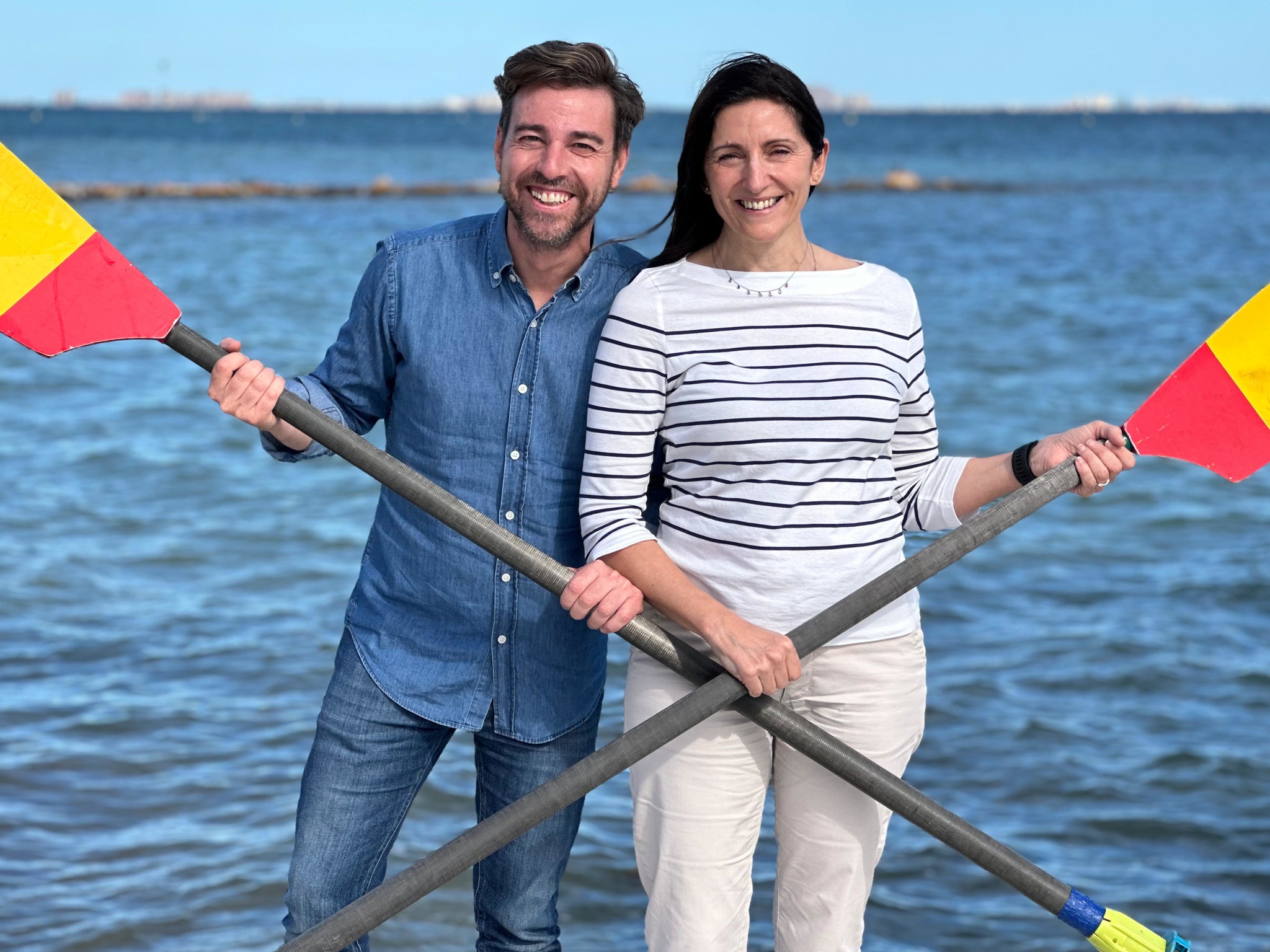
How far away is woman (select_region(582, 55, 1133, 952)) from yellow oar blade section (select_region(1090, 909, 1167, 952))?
0.51 metres

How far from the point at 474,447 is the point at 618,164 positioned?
0.64 m

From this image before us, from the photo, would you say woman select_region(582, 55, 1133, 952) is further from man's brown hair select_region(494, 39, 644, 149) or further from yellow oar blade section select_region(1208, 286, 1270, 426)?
yellow oar blade section select_region(1208, 286, 1270, 426)

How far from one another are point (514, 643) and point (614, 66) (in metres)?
1.15

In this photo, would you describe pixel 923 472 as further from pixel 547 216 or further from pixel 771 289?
pixel 547 216

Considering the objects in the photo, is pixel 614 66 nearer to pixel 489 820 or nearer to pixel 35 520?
pixel 489 820

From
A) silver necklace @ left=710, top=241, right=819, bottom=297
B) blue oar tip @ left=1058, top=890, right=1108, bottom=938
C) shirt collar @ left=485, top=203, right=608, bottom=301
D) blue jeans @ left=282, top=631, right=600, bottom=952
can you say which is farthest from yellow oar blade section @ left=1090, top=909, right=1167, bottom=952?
shirt collar @ left=485, top=203, right=608, bottom=301

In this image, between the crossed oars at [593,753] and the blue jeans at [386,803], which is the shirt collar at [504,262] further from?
the blue jeans at [386,803]

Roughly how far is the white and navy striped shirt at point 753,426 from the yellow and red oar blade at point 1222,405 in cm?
70

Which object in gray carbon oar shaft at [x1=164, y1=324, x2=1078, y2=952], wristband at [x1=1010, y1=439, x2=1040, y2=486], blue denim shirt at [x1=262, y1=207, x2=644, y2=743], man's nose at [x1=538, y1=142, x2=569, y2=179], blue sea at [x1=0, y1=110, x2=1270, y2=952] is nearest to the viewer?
gray carbon oar shaft at [x1=164, y1=324, x2=1078, y2=952]

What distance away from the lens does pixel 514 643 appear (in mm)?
2740

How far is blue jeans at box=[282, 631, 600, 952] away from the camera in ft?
8.94

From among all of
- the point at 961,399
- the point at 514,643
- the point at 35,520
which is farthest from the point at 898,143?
the point at 514,643

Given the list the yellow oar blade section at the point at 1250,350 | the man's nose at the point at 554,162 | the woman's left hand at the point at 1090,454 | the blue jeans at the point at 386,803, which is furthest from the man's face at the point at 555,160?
the yellow oar blade section at the point at 1250,350

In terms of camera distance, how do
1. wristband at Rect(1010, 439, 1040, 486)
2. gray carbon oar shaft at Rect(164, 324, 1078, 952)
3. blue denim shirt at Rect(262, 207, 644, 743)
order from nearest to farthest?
gray carbon oar shaft at Rect(164, 324, 1078, 952) < blue denim shirt at Rect(262, 207, 644, 743) < wristband at Rect(1010, 439, 1040, 486)
